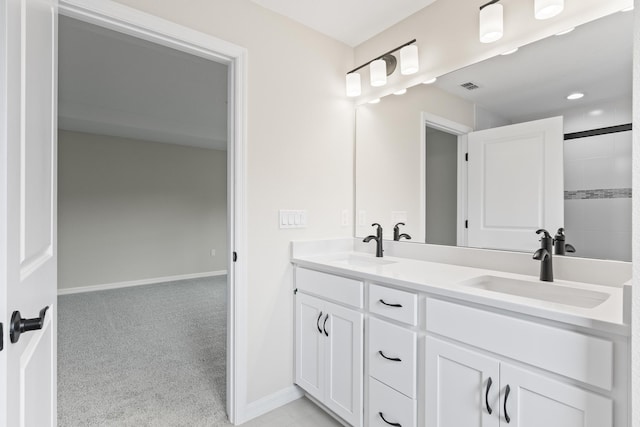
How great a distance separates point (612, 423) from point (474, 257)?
0.92m

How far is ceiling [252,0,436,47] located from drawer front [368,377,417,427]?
2102 millimetres

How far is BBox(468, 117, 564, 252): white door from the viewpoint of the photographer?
1497 millimetres

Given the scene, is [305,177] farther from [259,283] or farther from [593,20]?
[593,20]

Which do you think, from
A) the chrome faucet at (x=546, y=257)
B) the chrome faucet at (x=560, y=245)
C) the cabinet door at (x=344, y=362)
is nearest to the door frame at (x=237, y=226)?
the cabinet door at (x=344, y=362)

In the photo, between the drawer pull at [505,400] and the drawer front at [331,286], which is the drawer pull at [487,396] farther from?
the drawer front at [331,286]

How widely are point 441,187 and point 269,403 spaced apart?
169 centimetres

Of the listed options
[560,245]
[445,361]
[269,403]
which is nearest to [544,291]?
[560,245]

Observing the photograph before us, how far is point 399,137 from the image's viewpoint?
2.25 m

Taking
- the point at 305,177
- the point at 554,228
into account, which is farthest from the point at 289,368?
the point at 554,228

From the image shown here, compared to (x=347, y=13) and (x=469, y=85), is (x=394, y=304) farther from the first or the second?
(x=347, y=13)

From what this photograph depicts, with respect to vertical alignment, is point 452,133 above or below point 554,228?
above

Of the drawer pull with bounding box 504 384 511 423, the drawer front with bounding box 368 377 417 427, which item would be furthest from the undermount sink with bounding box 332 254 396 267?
the drawer pull with bounding box 504 384 511 423

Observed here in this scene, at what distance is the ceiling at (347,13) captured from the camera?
192 centimetres

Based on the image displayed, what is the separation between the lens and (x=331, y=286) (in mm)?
1785
